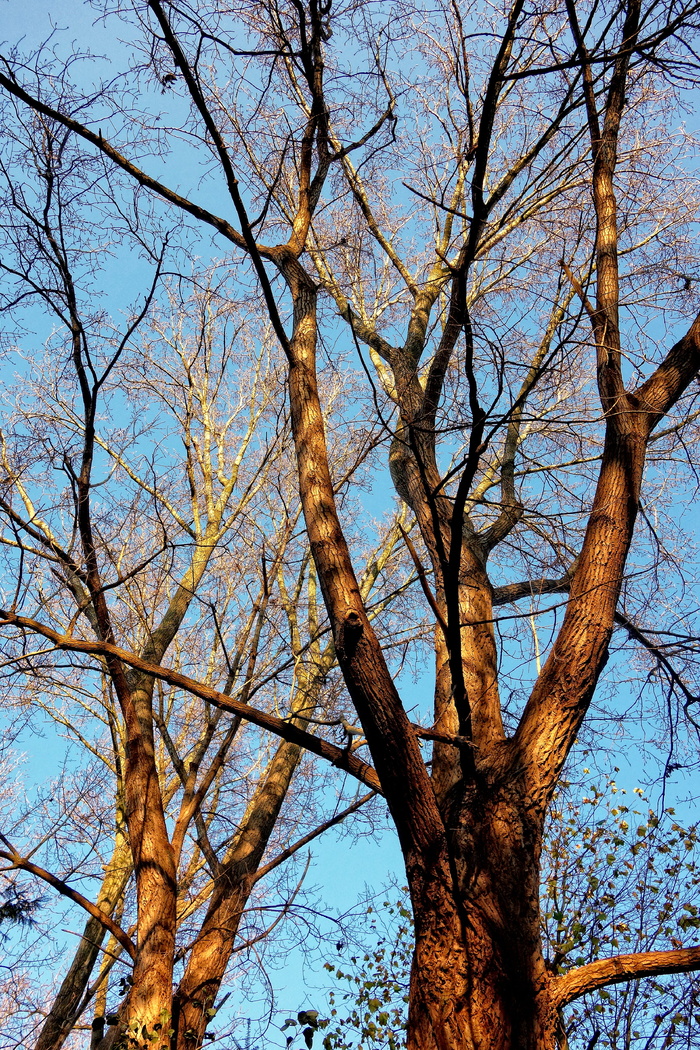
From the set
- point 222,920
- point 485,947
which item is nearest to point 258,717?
point 485,947

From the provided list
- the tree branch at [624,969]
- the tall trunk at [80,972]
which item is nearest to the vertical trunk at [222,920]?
the tall trunk at [80,972]

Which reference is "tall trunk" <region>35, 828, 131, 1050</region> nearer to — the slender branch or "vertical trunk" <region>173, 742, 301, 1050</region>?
"vertical trunk" <region>173, 742, 301, 1050</region>

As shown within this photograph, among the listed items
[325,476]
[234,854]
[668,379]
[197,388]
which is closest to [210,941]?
[234,854]

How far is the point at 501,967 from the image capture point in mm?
2533

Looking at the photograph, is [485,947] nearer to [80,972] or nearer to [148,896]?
[148,896]

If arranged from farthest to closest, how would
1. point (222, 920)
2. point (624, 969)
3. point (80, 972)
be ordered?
point (80, 972), point (222, 920), point (624, 969)

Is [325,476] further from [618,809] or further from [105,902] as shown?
[105,902]

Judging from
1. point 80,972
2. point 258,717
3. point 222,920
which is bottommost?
point 80,972

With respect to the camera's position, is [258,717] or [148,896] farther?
[148,896]

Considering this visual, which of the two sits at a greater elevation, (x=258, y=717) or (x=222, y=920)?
(x=258, y=717)

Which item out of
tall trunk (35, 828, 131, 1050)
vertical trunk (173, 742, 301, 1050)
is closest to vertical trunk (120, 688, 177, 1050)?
vertical trunk (173, 742, 301, 1050)

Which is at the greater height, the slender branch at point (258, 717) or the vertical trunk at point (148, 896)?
the slender branch at point (258, 717)

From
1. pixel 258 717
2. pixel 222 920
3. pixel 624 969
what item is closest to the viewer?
pixel 624 969

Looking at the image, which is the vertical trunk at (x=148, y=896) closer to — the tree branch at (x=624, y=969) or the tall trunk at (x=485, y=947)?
the tall trunk at (x=485, y=947)
